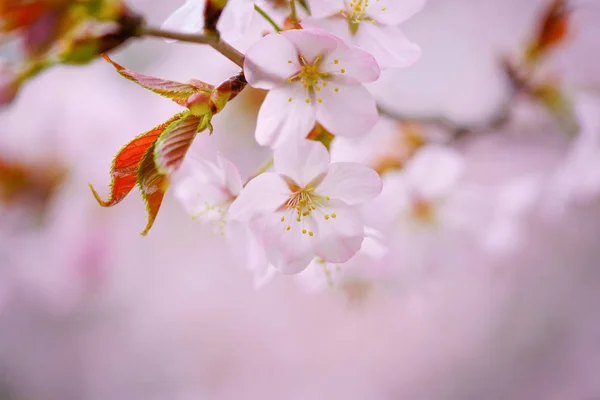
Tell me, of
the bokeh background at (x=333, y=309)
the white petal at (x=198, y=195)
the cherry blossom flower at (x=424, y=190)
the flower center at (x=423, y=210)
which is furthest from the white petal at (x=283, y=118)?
the bokeh background at (x=333, y=309)

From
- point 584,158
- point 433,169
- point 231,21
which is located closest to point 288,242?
point 231,21

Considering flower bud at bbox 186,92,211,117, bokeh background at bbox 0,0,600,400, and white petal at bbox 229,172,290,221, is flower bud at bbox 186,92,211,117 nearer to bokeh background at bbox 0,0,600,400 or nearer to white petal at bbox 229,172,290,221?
white petal at bbox 229,172,290,221

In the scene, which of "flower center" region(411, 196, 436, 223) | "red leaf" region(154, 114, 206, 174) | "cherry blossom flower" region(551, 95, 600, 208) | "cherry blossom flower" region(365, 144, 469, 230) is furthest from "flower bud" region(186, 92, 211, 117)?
"cherry blossom flower" region(551, 95, 600, 208)

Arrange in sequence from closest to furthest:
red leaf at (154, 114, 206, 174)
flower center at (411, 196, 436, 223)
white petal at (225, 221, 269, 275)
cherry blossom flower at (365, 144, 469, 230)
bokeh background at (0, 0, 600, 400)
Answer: red leaf at (154, 114, 206, 174)
white petal at (225, 221, 269, 275)
cherry blossom flower at (365, 144, 469, 230)
flower center at (411, 196, 436, 223)
bokeh background at (0, 0, 600, 400)

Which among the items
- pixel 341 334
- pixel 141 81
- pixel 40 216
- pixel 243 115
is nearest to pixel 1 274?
pixel 40 216

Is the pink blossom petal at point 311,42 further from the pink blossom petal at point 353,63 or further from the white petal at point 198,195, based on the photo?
the white petal at point 198,195

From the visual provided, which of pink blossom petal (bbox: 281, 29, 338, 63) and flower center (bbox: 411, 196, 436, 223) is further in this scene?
flower center (bbox: 411, 196, 436, 223)

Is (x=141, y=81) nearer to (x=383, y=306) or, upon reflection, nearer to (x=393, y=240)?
(x=393, y=240)

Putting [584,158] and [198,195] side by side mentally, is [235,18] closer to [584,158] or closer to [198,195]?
[198,195]
